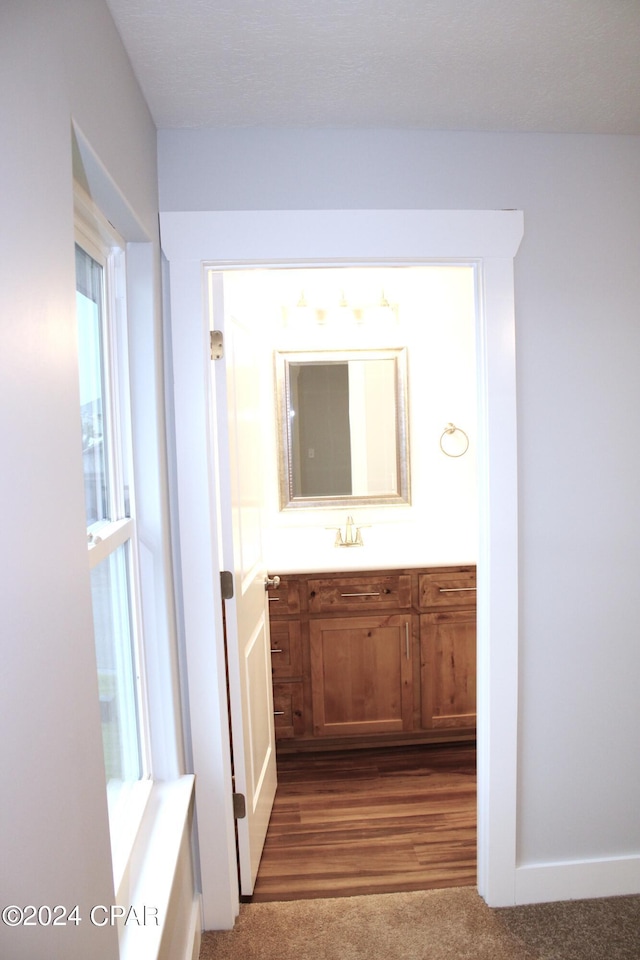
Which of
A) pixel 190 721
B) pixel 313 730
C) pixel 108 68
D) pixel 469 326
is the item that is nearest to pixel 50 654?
pixel 108 68

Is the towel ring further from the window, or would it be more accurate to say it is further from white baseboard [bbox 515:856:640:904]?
the window

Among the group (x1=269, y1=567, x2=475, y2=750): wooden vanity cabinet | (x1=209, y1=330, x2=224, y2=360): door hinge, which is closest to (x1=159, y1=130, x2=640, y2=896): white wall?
(x1=209, y1=330, x2=224, y2=360): door hinge

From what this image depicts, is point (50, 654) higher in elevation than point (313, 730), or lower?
higher

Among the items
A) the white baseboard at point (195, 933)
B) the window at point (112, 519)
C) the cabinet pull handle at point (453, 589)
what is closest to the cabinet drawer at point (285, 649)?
the cabinet pull handle at point (453, 589)

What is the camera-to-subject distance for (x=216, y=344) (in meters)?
2.14

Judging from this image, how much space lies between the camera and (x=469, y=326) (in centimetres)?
372

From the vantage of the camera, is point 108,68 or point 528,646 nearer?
point 108,68

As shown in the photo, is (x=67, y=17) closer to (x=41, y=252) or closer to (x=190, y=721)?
(x=41, y=252)

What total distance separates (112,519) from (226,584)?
54 cm

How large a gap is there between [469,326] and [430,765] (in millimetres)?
2207

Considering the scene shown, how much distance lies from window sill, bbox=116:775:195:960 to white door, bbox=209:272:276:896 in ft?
1.27

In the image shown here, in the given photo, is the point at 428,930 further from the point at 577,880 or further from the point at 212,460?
the point at 212,460

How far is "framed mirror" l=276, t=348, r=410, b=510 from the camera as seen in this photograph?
11.9ft

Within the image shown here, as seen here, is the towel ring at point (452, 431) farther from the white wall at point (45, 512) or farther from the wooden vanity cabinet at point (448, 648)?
the white wall at point (45, 512)
